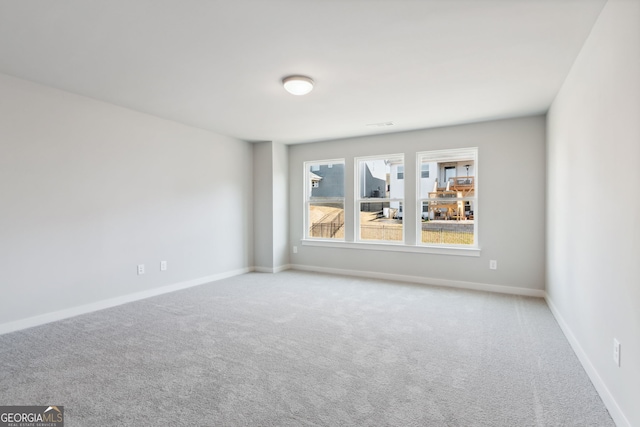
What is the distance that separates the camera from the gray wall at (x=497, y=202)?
4270mm

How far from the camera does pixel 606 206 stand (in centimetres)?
200

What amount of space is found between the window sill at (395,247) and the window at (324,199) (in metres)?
0.15

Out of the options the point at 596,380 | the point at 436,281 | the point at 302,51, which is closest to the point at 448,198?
the point at 436,281

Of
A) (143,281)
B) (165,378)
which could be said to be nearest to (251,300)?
(143,281)

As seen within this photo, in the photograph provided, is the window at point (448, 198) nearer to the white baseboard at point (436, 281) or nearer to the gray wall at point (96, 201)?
the white baseboard at point (436, 281)

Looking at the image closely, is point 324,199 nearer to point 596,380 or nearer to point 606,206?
point 606,206

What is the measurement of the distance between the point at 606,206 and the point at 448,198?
2934 mm

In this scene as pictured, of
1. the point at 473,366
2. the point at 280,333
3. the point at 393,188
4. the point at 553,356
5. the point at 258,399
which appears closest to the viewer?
the point at 258,399

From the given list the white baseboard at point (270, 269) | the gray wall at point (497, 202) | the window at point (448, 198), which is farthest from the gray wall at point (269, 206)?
the window at point (448, 198)

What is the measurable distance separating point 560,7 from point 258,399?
3.05 metres

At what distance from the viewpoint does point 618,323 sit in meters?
1.79

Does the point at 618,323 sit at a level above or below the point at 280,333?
above

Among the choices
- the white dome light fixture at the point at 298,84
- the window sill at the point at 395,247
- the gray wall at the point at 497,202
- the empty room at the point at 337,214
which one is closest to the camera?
the empty room at the point at 337,214

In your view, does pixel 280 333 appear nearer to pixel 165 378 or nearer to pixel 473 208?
pixel 165 378
